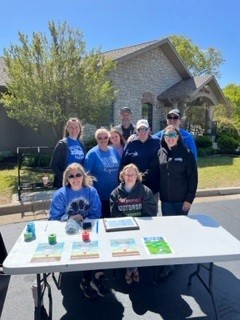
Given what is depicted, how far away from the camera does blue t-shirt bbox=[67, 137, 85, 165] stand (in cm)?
434

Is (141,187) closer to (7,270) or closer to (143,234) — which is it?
(143,234)

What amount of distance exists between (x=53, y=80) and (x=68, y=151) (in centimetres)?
529

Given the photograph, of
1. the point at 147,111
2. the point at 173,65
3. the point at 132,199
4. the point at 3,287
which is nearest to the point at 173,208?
the point at 132,199

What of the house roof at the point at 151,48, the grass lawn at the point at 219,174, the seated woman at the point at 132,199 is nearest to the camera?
the seated woman at the point at 132,199

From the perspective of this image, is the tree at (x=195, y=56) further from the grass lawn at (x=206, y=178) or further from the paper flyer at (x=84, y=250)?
the paper flyer at (x=84, y=250)

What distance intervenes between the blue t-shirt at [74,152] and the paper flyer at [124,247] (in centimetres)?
195

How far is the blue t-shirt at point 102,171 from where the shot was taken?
391cm

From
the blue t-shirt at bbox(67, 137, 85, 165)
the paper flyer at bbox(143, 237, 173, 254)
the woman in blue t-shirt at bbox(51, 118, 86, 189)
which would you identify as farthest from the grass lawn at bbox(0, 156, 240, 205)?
the paper flyer at bbox(143, 237, 173, 254)

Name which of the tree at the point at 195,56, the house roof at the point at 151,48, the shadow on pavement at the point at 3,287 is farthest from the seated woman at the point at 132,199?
the tree at the point at 195,56

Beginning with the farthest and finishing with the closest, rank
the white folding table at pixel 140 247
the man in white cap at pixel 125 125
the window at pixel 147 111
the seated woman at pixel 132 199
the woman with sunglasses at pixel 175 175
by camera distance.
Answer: the window at pixel 147 111, the man in white cap at pixel 125 125, the woman with sunglasses at pixel 175 175, the seated woman at pixel 132 199, the white folding table at pixel 140 247

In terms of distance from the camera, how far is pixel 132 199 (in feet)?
11.4

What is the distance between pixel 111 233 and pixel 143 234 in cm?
30

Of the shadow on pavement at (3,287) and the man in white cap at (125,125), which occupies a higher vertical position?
the man in white cap at (125,125)

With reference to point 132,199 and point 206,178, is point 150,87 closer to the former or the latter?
point 206,178
